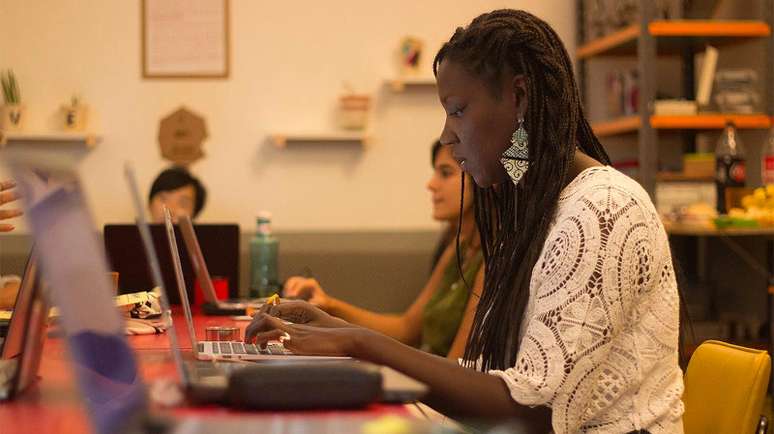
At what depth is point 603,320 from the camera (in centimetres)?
147

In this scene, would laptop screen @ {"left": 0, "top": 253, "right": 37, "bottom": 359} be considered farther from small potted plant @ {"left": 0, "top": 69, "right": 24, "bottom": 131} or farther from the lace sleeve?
small potted plant @ {"left": 0, "top": 69, "right": 24, "bottom": 131}

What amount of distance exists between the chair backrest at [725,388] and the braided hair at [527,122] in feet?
1.09

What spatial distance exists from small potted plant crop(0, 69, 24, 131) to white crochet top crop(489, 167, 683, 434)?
3.63 metres

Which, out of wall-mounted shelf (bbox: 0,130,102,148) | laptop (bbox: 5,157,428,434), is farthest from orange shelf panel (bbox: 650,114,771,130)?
laptop (bbox: 5,157,428,434)

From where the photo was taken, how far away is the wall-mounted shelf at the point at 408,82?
189 inches

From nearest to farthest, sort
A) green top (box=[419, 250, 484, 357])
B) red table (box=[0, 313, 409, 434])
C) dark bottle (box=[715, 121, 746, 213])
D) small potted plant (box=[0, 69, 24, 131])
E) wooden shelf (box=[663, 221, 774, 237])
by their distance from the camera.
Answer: red table (box=[0, 313, 409, 434]) → green top (box=[419, 250, 484, 357]) → wooden shelf (box=[663, 221, 774, 237]) → dark bottle (box=[715, 121, 746, 213]) → small potted plant (box=[0, 69, 24, 131])

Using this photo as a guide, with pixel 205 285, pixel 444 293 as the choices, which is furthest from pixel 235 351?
pixel 444 293

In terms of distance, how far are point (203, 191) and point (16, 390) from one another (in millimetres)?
3471

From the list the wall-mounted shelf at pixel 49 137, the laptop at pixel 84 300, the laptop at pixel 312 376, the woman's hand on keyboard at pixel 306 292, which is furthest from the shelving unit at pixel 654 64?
the laptop at pixel 84 300

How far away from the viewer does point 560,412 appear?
4.84ft

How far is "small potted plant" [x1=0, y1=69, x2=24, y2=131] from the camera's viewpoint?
4.71 m

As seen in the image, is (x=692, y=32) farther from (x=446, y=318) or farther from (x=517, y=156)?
(x=517, y=156)

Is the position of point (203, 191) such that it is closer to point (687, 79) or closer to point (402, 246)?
point (402, 246)

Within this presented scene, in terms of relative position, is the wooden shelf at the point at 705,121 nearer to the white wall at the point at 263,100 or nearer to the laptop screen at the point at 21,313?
the white wall at the point at 263,100
